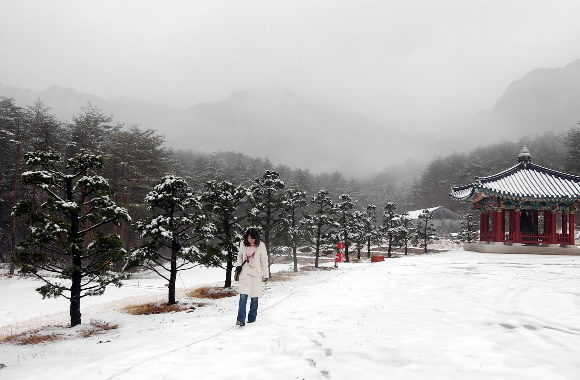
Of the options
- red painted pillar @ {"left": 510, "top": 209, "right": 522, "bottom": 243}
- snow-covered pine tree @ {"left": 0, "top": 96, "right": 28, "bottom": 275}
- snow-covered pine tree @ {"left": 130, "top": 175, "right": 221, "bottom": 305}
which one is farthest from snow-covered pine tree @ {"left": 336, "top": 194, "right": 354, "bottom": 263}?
snow-covered pine tree @ {"left": 0, "top": 96, "right": 28, "bottom": 275}

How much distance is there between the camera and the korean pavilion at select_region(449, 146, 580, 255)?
2322cm

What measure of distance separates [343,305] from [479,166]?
72543mm

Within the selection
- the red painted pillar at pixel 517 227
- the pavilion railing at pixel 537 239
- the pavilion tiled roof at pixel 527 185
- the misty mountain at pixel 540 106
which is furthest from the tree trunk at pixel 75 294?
the misty mountain at pixel 540 106

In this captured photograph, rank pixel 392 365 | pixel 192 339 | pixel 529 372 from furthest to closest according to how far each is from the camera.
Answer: pixel 192 339
pixel 392 365
pixel 529 372

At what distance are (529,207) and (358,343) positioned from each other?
2378 cm

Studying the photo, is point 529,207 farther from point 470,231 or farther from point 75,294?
point 75,294

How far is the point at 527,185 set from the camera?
80.6 feet

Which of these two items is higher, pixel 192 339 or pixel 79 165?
pixel 79 165

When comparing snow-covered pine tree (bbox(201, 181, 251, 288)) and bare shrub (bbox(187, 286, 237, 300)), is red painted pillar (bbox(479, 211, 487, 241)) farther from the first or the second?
bare shrub (bbox(187, 286, 237, 300))

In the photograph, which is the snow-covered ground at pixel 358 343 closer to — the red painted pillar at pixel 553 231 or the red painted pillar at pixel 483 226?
the red painted pillar at pixel 553 231

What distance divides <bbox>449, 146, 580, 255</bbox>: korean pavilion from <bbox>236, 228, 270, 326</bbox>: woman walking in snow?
20.8 metres

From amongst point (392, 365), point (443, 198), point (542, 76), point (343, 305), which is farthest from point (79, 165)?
point (542, 76)

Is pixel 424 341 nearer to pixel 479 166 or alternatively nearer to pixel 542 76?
pixel 479 166

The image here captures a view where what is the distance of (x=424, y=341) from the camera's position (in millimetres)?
5719
